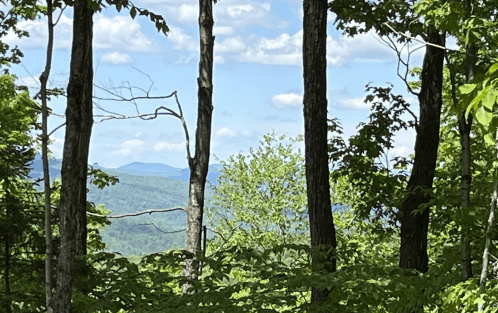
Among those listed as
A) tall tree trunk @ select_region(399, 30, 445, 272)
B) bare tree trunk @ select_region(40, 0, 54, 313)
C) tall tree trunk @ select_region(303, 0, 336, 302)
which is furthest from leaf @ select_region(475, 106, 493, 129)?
tall tree trunk @ select_region(399, 30, 445, 272)

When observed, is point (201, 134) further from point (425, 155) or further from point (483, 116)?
point (483, 116)

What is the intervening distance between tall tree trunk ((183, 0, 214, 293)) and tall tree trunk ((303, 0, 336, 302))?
332 centimetres

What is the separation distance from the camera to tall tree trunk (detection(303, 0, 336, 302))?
737 centimetres

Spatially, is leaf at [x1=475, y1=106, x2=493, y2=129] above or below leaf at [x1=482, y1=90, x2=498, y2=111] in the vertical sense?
below

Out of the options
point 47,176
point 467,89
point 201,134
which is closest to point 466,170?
point 467,89

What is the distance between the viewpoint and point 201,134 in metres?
10.5

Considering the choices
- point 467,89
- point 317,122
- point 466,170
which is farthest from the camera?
point 317,122

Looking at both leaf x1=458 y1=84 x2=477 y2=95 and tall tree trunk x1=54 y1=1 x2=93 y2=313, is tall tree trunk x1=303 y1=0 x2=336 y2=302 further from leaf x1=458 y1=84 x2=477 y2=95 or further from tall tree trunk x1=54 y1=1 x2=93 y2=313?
leaf x1=458 y1=84 x2=477 y2=95

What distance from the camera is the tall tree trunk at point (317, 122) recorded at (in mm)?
7367

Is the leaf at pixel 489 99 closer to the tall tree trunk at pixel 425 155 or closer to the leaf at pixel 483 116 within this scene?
the leaf at pixel 483 116

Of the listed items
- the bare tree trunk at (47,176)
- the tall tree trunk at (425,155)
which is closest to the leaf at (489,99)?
the bare tree trunk at (47,176)

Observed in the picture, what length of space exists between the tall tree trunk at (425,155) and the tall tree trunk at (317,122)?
7.35 ft

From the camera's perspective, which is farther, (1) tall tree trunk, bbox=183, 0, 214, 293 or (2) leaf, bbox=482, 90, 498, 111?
(1) tall tree trunk, bbox=183, 0, 214, 293

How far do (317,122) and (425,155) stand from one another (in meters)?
2.59
